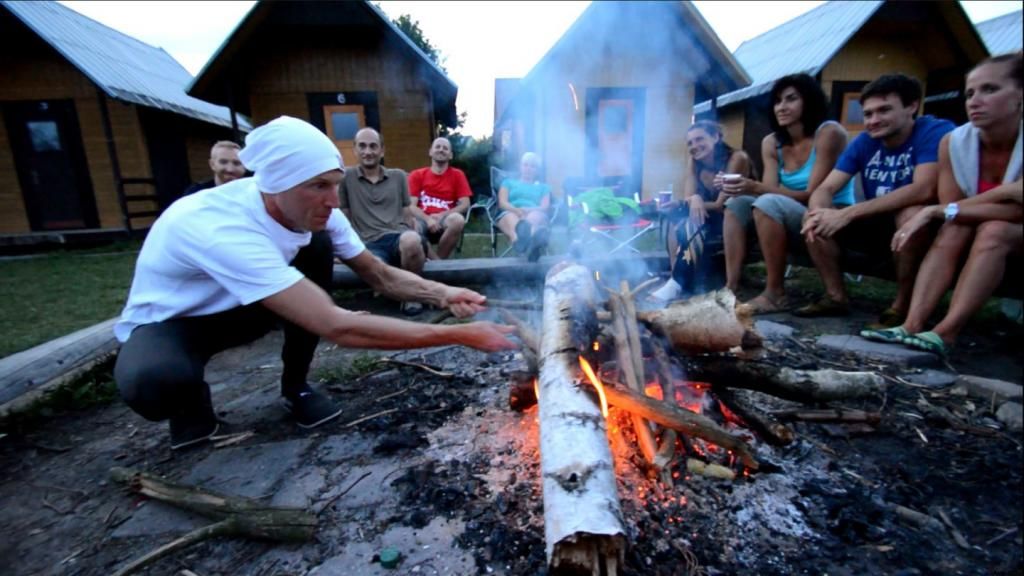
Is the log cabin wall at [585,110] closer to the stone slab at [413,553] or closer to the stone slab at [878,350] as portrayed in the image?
the stone slab at [878,350]

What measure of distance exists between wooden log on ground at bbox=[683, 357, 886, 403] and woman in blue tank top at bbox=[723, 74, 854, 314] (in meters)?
1.85

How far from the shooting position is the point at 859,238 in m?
3.89

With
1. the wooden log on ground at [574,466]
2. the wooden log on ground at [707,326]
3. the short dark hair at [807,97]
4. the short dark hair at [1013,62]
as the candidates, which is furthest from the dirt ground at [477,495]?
the short dark hair at [807,97]

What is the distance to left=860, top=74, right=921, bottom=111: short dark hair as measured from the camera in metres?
3.34

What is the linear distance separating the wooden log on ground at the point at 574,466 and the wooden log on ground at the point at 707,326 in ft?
1.28

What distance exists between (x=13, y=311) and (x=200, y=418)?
430 cm

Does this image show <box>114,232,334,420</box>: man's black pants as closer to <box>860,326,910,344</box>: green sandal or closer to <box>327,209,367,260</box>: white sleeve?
<box>327,209,367,260</box>: white sleeve

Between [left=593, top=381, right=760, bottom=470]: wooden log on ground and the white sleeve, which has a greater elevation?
the white sleeve

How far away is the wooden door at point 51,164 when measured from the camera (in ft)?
34.9

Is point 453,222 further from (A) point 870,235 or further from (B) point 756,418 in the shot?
(B) point 756,418

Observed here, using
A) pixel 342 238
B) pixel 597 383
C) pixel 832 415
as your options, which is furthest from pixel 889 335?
pixel 342 238

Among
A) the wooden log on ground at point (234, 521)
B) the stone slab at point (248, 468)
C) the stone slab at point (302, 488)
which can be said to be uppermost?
the wooden log on ground at point (234, 521)

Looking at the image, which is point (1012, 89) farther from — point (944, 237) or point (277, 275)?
point (944, 237)

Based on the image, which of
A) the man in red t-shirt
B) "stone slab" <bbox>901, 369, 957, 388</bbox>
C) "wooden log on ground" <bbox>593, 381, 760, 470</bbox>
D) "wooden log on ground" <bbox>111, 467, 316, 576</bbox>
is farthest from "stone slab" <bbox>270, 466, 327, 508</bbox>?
the man in red t-shirt
